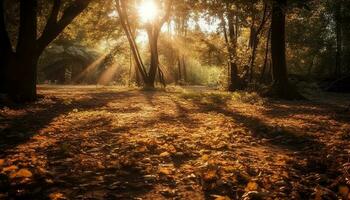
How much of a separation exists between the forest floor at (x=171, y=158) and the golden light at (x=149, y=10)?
15461mm

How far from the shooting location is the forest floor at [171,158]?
400 centimetres

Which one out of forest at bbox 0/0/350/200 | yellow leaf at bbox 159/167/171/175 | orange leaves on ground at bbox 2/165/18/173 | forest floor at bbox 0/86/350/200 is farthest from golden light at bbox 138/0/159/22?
orange leaves on ground at bbox 2/165/18/173

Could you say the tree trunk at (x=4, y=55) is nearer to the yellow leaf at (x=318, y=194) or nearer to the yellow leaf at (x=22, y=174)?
the yellow leaf at (x=22, y=174)

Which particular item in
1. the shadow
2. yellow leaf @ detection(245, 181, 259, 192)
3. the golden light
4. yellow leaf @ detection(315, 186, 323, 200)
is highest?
the golden light

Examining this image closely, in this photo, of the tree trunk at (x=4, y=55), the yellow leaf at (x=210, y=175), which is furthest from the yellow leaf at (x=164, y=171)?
the tree trunk at (x=4, y=55)

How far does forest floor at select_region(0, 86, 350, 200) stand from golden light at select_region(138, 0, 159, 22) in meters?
15.5

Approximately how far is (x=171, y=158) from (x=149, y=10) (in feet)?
65.7

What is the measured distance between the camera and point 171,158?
5.43 m

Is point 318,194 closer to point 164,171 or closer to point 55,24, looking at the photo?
point 164,171

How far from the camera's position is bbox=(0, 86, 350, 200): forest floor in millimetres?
3996

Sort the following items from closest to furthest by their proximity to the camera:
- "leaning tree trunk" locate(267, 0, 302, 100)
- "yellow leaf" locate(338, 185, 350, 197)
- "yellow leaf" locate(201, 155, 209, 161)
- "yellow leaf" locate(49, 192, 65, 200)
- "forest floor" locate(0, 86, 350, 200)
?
"yellow leaf" locate(49, 192, 65, 200)
"yellow leaf" locate(338, 185, 350, 197)
"forest floor" locate(0, 86, 350, 200)
"yellow leaf" locate(201, 155, 209, 161)
"leaning tree trunk" locate(267, 0, 302, 100)

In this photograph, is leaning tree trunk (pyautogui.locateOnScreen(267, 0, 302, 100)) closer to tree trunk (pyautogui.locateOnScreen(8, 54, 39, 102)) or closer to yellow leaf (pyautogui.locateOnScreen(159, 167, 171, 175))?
tree trunk (pyautogui.locateOnScreen(8, 54, 39, 102))

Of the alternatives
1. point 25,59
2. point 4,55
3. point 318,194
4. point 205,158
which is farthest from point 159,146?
point 4,55

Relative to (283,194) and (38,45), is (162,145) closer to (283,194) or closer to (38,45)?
(283,194)
